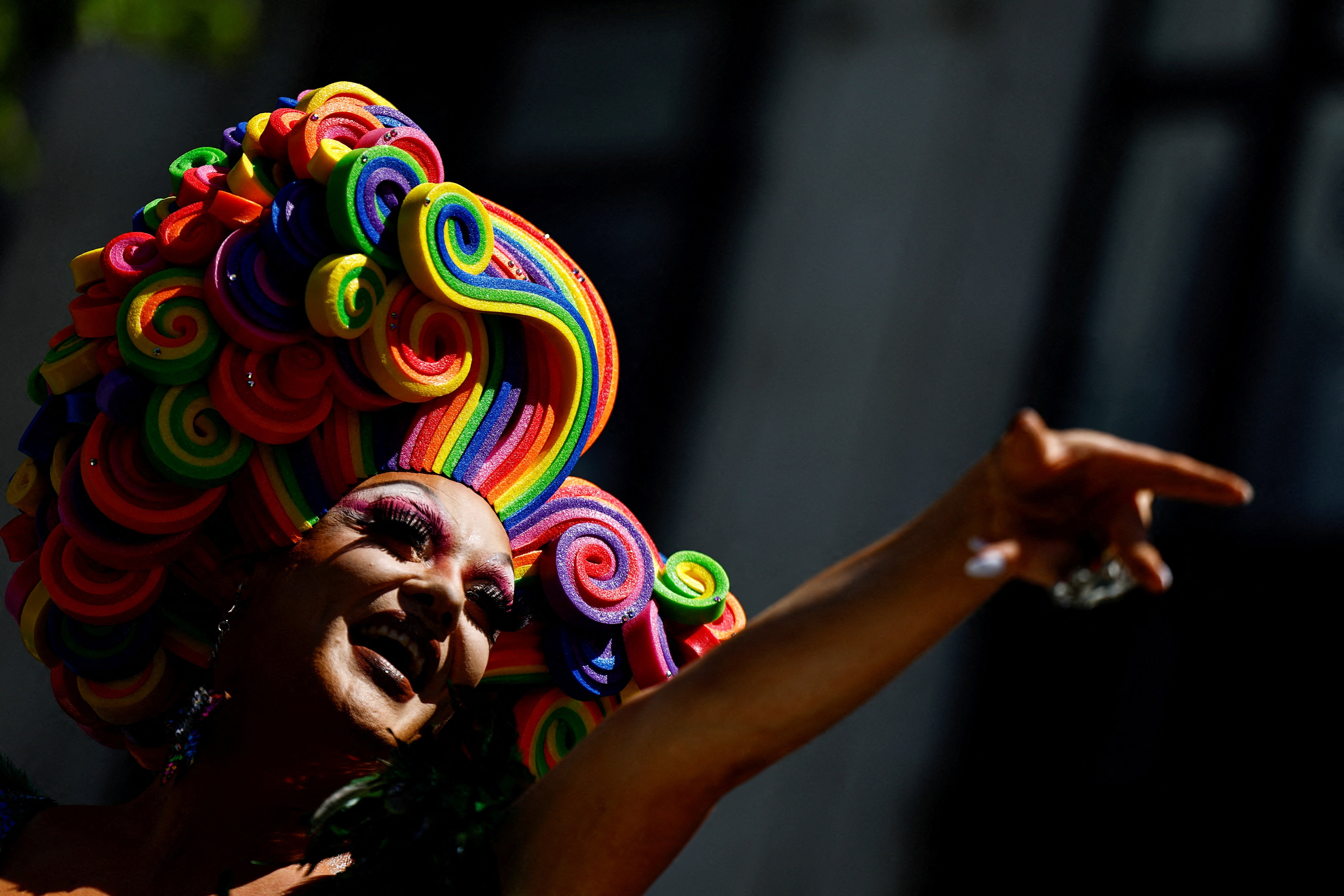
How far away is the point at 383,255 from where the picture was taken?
2.52 metres

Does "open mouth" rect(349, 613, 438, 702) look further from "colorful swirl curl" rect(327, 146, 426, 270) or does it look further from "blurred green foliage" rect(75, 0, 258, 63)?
"blurred green foliage" rect(75, 0, 258, 63)

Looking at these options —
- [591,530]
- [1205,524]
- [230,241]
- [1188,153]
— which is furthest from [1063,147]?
[230,241]

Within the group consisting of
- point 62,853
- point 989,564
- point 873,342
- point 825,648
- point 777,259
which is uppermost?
point 777,259

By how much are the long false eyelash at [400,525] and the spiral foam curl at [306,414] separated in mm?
104

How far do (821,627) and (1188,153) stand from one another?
319 centimetres

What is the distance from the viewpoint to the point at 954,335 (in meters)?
4.43

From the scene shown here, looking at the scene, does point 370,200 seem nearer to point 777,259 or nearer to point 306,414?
point 306,414

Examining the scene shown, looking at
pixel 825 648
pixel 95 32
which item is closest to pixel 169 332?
pixel 825 648

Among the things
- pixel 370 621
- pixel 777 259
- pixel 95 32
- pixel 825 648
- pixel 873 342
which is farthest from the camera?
Result: pixel 777 259

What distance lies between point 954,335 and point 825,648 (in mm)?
2733

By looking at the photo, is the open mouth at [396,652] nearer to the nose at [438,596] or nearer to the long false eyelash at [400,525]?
the nose at [438,596]

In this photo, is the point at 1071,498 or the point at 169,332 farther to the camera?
the point at 169,332

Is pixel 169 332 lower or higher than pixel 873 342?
lower

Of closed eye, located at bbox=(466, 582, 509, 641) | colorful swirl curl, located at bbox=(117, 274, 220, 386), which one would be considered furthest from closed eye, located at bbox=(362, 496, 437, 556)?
colorful swirl curl, located at bbox=(117, 274, 220, 386)
